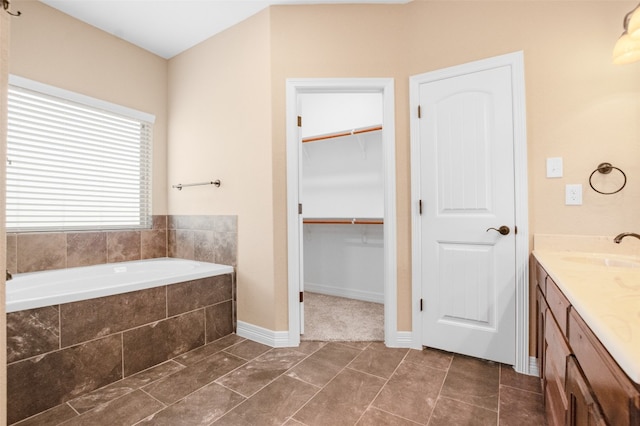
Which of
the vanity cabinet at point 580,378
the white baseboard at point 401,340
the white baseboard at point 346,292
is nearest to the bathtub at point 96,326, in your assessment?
the white baseboard at point 401,340

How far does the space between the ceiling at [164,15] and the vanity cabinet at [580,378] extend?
2.22m

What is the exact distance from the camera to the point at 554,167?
1.79m

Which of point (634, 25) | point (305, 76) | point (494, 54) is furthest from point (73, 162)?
point (634, 25)

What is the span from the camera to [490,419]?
56.6 inches

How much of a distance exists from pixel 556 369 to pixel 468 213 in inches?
42.4

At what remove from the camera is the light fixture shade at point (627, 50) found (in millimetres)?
1416

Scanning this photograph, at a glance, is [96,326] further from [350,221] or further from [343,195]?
[343,195]

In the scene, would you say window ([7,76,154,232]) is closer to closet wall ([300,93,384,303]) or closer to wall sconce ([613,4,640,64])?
closet wall ([300,93,384,303])

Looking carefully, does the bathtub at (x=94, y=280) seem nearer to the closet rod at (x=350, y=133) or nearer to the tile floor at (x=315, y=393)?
the tile floor at (x=315, y=393)

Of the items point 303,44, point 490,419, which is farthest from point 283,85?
point 490,419

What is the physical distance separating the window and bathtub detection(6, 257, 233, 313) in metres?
0.39

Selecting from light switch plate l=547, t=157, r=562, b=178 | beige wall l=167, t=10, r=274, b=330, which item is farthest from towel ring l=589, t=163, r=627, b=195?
beige wall l=167, t=10, r=274, b=330

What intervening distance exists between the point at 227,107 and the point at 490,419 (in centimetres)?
278

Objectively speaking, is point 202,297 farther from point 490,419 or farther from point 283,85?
point 490,419
